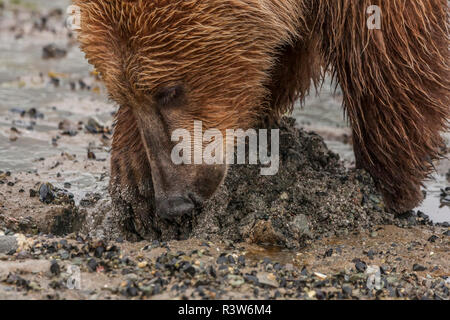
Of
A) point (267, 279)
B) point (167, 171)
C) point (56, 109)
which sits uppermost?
point (56, 109)

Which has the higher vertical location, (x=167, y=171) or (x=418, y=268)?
(x=167, y=171)

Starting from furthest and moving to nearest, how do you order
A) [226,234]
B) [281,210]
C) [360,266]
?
[281,210]
[226,234]
[360,266]

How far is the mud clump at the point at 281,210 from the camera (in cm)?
559

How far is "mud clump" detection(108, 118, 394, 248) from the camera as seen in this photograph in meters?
5.59

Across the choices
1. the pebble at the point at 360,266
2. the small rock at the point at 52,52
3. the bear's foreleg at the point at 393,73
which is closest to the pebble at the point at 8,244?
the pebble at the point at 360,266

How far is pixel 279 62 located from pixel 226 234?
1.47 m

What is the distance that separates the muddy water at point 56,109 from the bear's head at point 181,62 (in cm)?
156

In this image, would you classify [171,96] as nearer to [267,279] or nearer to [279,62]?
[279,62]

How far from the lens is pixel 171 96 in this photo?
5102 millimetres

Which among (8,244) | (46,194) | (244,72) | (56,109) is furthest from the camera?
(56,109)

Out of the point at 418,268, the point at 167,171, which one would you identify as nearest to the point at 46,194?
A: the point at 167,171
